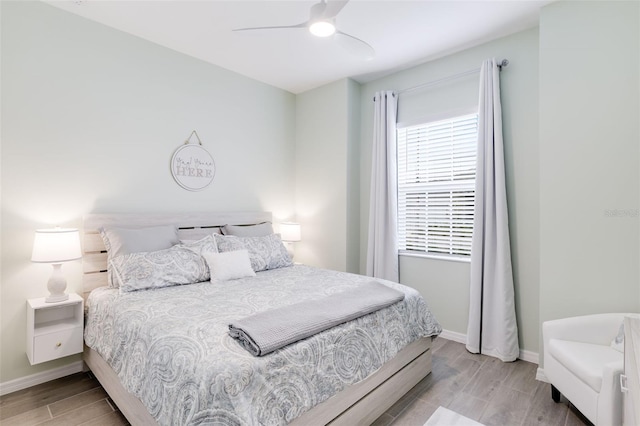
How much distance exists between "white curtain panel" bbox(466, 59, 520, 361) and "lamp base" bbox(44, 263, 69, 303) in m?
3.38

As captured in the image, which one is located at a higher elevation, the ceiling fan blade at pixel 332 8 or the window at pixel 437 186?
the ceiling fan blade at pixel 332 8

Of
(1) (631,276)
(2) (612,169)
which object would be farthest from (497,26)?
(1) (631,276)

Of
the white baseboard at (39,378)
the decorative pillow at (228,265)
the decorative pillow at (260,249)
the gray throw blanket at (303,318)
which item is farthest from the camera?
the decorative pillow at (260,249)

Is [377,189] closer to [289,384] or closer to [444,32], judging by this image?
[444,32]

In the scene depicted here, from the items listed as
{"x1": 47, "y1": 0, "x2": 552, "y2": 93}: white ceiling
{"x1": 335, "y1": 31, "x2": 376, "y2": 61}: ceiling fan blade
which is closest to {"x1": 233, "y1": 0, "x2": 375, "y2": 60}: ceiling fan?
{"x1": 335, "y1": 31, "x2": 376, "y2": 61}: ceiling fan blade

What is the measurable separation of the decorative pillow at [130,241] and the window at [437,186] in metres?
2.50

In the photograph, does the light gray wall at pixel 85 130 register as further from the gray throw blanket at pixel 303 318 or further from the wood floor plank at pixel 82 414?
the gray throw blanket at pixel 303 318

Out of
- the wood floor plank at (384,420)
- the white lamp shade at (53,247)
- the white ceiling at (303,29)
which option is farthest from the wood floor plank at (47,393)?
the white ceiling at (303,29)

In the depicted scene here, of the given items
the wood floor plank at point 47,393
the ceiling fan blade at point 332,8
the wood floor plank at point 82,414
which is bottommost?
the wood floor plank at point 47,393

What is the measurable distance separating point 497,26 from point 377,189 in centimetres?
185

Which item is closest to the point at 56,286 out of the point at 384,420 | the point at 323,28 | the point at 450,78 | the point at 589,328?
the point at 384,420

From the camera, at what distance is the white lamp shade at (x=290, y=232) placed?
156 inches

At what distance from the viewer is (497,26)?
9.11 feet

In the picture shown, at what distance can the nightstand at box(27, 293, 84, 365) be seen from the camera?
2.23m
